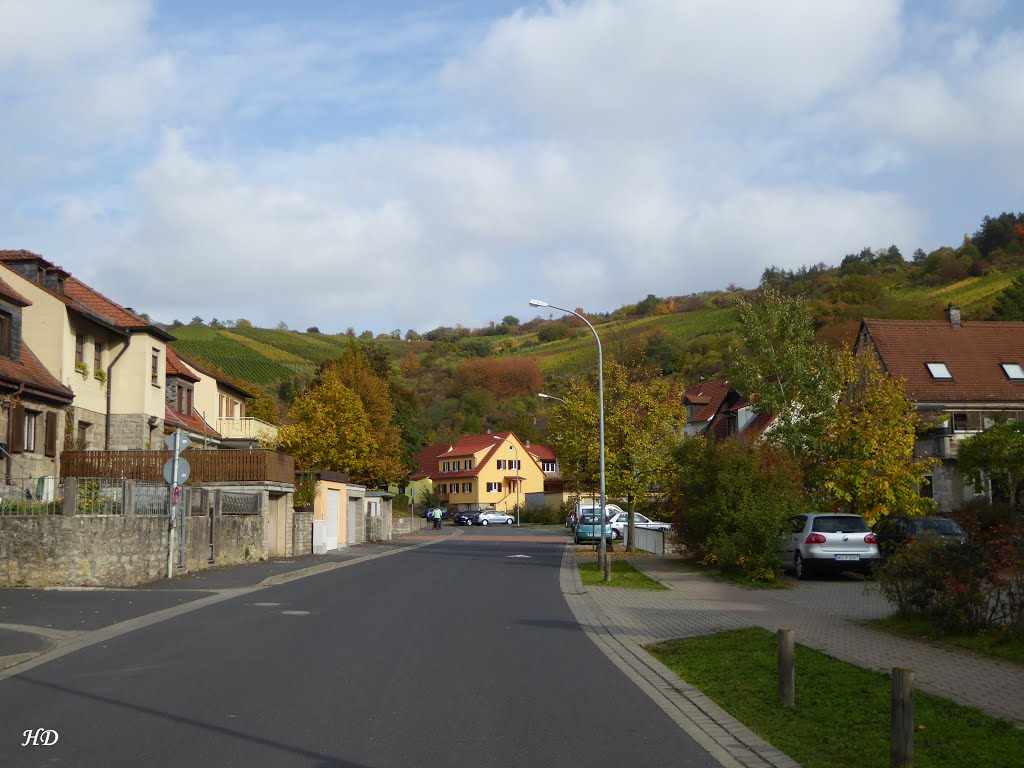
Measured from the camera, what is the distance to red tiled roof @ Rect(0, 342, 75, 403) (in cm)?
2574

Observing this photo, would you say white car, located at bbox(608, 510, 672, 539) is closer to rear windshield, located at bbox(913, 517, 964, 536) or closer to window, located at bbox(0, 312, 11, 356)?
rear windshield, located at bbox(913, 517, 964, 536)

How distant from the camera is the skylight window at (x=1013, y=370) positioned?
46.3 meters

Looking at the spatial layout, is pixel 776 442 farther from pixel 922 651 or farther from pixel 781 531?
pixel 922 651

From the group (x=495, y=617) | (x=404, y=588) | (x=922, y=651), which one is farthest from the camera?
(x=404, y=588)

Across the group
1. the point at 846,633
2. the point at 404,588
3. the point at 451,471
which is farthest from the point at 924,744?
the point at 451,471

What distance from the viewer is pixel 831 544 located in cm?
2216

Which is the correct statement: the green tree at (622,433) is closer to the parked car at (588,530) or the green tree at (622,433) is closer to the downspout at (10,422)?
the parked car at (588,530)

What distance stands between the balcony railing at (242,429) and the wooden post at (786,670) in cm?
3956

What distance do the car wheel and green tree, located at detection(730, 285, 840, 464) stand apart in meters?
7.10

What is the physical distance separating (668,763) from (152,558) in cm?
1748

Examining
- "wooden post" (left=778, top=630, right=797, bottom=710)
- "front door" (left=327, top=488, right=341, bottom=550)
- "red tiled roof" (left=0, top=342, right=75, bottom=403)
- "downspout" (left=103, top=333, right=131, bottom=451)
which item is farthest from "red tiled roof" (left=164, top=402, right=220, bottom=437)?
"wooden post" (left=778, top=630, right=797, bottom=710)

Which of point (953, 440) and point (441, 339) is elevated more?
point (441, 339)

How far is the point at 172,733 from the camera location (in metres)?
7.46

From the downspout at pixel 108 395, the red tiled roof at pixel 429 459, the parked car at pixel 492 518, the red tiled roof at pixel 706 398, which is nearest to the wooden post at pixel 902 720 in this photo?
the downspout at pixel 108 395
